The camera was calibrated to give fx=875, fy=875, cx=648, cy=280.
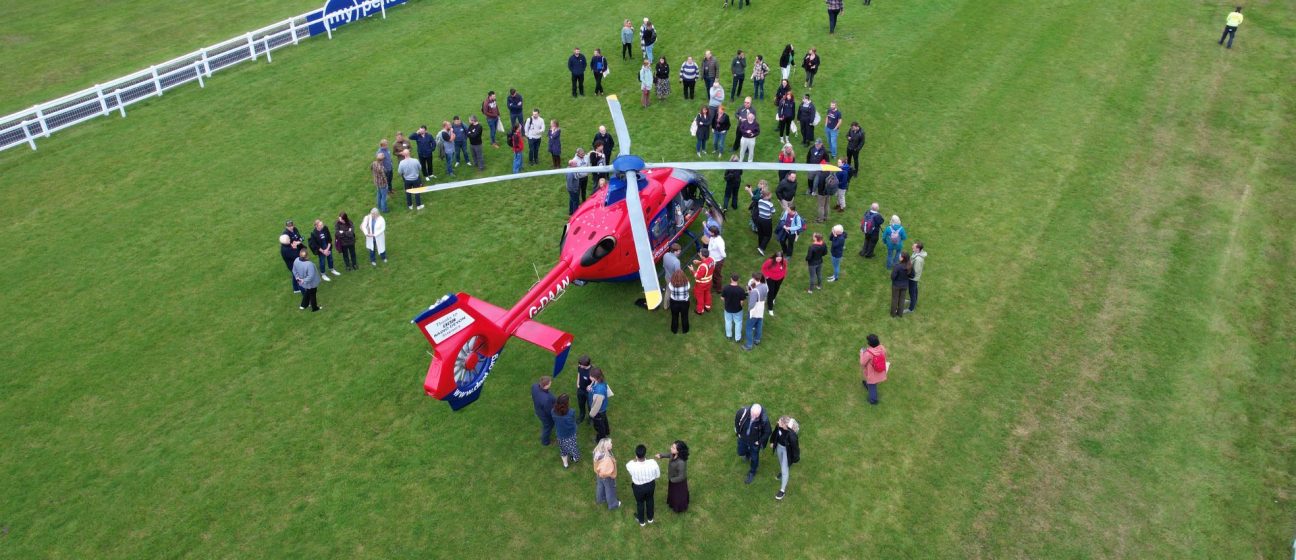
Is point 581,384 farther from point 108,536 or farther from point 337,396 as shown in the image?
point 108,536

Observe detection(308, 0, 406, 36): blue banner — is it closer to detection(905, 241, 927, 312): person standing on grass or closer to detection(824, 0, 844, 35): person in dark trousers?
detection(824, 0, 844, 35): person in dark trousers

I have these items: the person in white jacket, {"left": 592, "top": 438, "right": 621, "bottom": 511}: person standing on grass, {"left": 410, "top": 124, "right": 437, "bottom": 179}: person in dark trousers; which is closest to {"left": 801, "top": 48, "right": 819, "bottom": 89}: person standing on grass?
{"left": 410, "top": 124, "right": 437, "bottom": 179}: person in dark trousers

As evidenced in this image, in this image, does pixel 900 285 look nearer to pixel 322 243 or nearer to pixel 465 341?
pixel 465 341

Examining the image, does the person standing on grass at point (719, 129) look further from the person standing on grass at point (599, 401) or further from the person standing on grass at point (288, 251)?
the person standing on grass at point (288, 251)

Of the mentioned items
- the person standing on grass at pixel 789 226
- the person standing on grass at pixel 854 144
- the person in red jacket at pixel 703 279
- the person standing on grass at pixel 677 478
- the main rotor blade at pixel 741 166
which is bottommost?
the person standing on grass at pixel 677 478

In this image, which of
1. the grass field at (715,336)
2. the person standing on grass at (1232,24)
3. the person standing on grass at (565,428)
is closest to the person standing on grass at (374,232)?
the grass field at (715,336)

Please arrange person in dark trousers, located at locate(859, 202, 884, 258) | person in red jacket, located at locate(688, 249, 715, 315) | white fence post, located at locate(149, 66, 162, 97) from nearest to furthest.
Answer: person in red jacket, located at locate(688, 249, 715, 315) < person in dark trousers, located at locate(859, 202, 884, 258) < white fence post, located at locate(149, 66, 162, 97)
